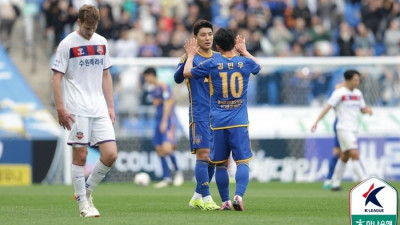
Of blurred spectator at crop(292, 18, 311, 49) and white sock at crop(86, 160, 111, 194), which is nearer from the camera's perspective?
white sock at crop(86, 160, 111, 194)

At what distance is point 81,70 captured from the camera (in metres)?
11.5

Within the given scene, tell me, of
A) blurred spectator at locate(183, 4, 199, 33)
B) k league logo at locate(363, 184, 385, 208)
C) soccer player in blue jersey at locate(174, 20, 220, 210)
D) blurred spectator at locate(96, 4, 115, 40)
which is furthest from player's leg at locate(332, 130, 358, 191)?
k league logo at locate(363, 184, 385, 208)

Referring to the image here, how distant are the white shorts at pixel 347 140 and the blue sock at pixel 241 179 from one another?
680 centimetres

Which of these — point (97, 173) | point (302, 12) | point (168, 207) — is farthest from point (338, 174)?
point (302, 12)

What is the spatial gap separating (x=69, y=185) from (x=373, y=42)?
9.79 meters

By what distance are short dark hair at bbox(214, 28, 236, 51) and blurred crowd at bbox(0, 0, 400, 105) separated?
1157 cm

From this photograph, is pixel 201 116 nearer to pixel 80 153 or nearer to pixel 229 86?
pixel 229 86

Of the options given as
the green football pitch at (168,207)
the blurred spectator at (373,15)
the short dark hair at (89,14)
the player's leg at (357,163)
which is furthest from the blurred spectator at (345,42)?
the short dark hair at (89,14)

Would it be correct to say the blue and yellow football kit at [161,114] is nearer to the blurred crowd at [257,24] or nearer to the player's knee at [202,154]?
the blurred crowd at [257,24]

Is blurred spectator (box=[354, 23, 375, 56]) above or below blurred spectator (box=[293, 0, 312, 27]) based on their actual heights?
below

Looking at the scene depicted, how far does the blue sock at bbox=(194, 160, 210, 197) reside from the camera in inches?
513

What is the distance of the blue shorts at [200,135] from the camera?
13242 millimetres

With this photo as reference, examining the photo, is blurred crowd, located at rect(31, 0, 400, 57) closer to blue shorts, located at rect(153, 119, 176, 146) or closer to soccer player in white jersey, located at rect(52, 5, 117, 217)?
blue shorts, located at rect(153, 119, 176, 146)

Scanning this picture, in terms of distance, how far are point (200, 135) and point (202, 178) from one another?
61cm
